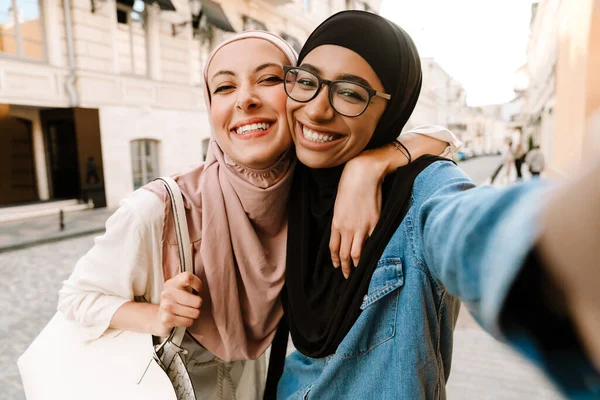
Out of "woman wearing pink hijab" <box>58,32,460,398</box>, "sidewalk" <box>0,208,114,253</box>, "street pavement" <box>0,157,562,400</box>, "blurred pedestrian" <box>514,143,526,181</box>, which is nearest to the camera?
"woman wearing pink hijab" <box>58,32,460,398</box>

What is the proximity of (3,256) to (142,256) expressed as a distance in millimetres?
6555

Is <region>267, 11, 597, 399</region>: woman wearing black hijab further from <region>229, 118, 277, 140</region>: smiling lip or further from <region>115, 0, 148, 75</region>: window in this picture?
<region>115, 0, 148, 75</region>: window

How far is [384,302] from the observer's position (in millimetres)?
964

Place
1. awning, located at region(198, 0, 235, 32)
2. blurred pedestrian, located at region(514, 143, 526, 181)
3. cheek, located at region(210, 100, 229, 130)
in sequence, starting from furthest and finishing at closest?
blurred pedestrian, located at region(514, 143, 526, 181) < awning, located at region(198, 0, 235, 32) < cheek, located at region(210, 100, 229, 130)

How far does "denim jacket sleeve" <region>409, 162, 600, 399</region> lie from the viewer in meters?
0.43

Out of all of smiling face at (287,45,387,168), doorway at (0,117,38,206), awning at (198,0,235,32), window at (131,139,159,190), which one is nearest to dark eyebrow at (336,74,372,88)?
smiling face at (287,45,387,168)

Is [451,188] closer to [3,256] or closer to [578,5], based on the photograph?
[578,5]

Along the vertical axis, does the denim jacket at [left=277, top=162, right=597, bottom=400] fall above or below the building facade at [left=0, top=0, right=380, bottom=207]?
below

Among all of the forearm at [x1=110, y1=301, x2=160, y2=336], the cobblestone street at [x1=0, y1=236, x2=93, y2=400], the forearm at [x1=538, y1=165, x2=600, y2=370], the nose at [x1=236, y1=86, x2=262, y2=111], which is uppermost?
the nose at [x1=236, y1=86, x2=262, y2=111]

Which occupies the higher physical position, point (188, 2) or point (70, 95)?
point (188, 2)

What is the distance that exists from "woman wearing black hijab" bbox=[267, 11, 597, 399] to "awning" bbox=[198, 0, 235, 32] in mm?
11615

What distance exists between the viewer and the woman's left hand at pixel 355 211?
102 cm

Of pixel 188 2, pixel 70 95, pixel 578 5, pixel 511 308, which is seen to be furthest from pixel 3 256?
pixel 578 5

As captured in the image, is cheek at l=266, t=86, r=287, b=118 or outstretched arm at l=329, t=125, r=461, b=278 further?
cheek at l=266, t=86, r=287, b=118
